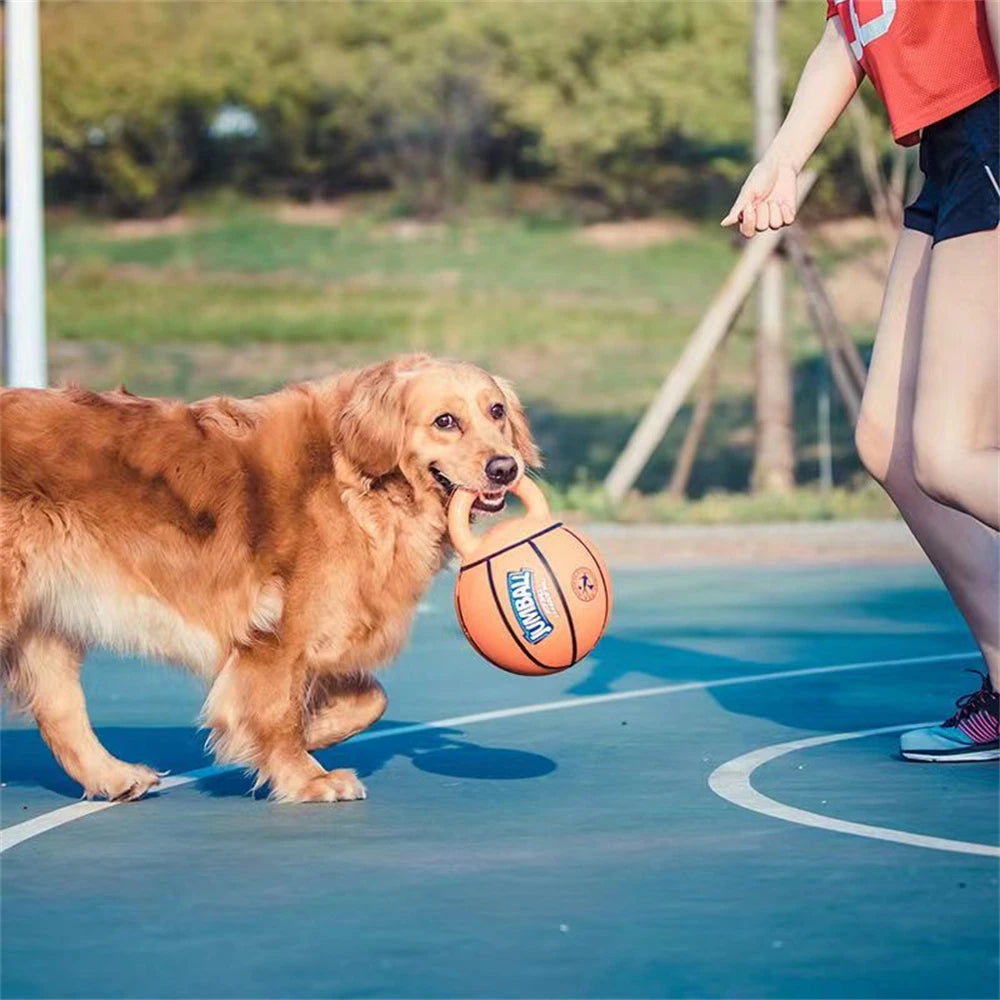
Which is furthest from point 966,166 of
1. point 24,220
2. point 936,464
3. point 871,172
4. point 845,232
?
point 845,232

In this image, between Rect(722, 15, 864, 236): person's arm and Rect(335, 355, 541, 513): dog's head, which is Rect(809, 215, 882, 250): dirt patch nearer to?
Rect(722, 15, 864, 236): person's arm

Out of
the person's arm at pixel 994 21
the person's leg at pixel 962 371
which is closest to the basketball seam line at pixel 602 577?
the person's leg at pixel 962 371

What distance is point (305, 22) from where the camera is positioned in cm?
3309

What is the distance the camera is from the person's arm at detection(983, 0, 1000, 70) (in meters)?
5.36

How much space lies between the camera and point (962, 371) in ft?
18.6

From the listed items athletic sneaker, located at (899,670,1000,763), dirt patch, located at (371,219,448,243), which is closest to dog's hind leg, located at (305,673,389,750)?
athletic sneaker, located at (899,670,1000,763)

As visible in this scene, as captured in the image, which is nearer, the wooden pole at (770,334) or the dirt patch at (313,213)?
the wooden pole at (770,334)

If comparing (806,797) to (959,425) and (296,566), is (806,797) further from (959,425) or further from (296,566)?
(296,566)

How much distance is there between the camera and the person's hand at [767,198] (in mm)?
6004

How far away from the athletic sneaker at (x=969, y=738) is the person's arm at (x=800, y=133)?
165 cm

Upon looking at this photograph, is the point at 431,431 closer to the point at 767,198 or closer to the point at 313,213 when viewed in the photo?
the point at 767,198

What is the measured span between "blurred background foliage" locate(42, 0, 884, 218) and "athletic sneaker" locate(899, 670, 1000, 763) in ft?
78.1

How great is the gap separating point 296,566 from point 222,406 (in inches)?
23.7

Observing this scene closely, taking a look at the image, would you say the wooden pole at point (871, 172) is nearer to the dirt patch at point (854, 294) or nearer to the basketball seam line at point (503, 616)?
the dirt patch at point (854, 294)
